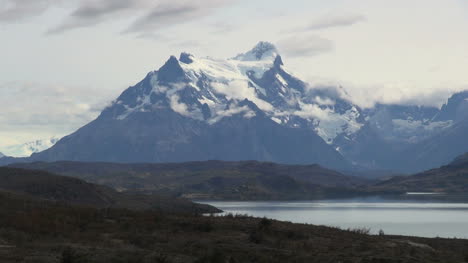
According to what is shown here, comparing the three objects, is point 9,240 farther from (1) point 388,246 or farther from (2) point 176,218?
(1) point 388,246

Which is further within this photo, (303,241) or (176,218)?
(176,218)

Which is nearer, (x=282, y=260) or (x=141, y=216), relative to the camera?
(x=282, y=260)

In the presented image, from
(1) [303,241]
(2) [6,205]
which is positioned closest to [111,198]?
(2) [6,205]

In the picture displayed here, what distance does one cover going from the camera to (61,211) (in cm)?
8056

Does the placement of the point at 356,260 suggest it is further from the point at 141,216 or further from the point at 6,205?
the point at 6,205

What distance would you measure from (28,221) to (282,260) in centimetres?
2560

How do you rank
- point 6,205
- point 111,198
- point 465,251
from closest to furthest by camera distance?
point 465,251, point 6,205, point 111,198

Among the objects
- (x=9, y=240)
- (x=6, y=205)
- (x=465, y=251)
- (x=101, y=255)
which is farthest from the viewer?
(x=6, y=205)

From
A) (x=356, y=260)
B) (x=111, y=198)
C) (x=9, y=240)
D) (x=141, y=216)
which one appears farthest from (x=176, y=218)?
(x=111, y=198)

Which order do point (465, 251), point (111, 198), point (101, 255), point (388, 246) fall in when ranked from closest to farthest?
point (101, 255), point (388, 246), point (465, 251), point (111, 198)

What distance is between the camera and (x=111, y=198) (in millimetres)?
196500

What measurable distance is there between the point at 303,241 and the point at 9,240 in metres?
24.5

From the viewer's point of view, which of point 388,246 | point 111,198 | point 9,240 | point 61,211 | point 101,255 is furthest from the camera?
point 111,198

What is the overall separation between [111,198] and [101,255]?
463 ft
